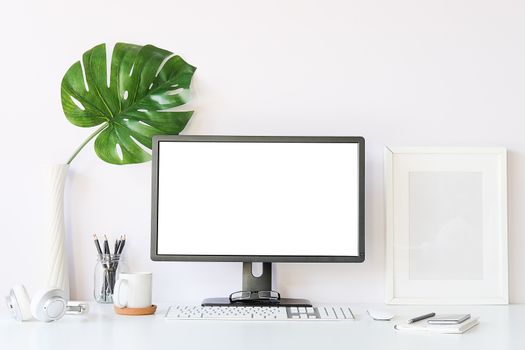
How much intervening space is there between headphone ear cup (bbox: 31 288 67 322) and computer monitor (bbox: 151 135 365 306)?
1.01 ft

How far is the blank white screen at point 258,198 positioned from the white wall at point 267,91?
0.48 feet

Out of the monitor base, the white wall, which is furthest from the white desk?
the white wall

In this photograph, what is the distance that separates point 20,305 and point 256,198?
66 cm

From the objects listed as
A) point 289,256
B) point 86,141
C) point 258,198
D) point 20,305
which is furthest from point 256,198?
point 20,305

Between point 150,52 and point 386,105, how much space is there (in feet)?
2.35

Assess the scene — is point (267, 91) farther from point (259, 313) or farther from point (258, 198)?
point (259, 313)

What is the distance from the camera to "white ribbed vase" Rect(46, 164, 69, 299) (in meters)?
1.85

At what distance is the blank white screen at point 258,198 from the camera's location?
182 centimetres

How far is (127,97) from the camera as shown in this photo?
1936 mm

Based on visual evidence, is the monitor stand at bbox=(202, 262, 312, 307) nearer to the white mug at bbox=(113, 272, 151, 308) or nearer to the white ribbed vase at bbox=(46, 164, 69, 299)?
the white mug at bbox=(113, 272, 151, 308)

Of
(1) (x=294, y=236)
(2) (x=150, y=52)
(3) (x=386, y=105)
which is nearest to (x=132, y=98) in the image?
(2) (x=150, y=52)

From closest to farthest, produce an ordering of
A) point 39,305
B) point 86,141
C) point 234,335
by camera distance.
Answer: point 234,335 < point 39,305 < point 86,141

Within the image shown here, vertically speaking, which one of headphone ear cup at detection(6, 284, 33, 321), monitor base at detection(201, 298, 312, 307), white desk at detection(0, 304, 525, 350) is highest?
headphone ear cup at detection(6, 284, 33, 321)

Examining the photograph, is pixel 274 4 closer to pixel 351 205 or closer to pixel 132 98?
pixel 132 98
